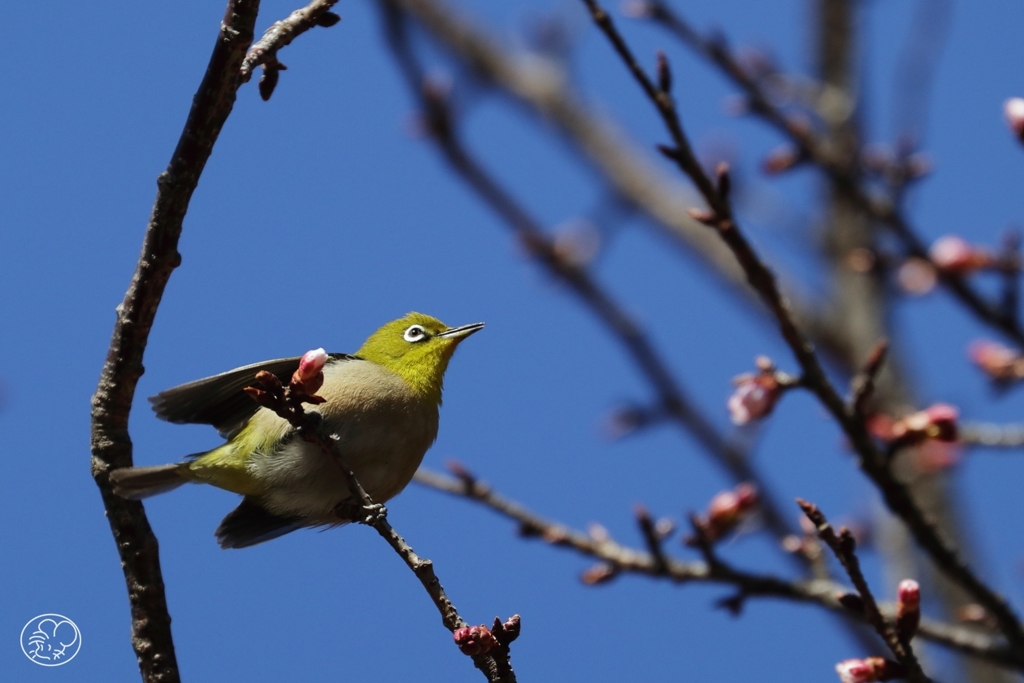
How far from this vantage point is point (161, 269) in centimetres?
320

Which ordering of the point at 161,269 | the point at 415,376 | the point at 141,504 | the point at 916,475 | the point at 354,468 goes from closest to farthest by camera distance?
the point at 161,269, the point at 141,504, the point at 354,468, the point at 415,376, the point at 916,475

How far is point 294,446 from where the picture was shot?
177 inches

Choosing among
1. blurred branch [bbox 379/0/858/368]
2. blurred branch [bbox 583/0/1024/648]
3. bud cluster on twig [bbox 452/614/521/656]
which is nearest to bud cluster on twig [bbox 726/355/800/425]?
blurred branch [bbox 583/0/1024/648]

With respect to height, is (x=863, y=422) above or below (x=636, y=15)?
below

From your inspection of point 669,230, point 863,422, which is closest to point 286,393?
point 863,422

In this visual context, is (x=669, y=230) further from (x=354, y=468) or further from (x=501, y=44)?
(x=354, y=468)

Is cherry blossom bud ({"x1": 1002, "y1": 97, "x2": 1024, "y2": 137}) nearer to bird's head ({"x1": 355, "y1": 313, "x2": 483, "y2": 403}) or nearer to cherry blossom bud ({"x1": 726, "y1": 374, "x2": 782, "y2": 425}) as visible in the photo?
cherry blossom bud ({"x1": 726, "y1": 374, "x2": 782, "y2": 425})

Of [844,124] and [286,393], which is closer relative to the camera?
[286,393]

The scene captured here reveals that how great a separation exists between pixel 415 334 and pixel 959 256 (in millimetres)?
2796

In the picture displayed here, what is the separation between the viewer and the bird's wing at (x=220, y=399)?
14.0ft

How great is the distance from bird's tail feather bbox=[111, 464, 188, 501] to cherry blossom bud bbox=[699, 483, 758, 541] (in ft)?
7.76

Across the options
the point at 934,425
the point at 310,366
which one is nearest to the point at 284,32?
the point at 310,366

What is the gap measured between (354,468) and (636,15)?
241cm

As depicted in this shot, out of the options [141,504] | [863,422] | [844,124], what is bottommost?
[863,422]
